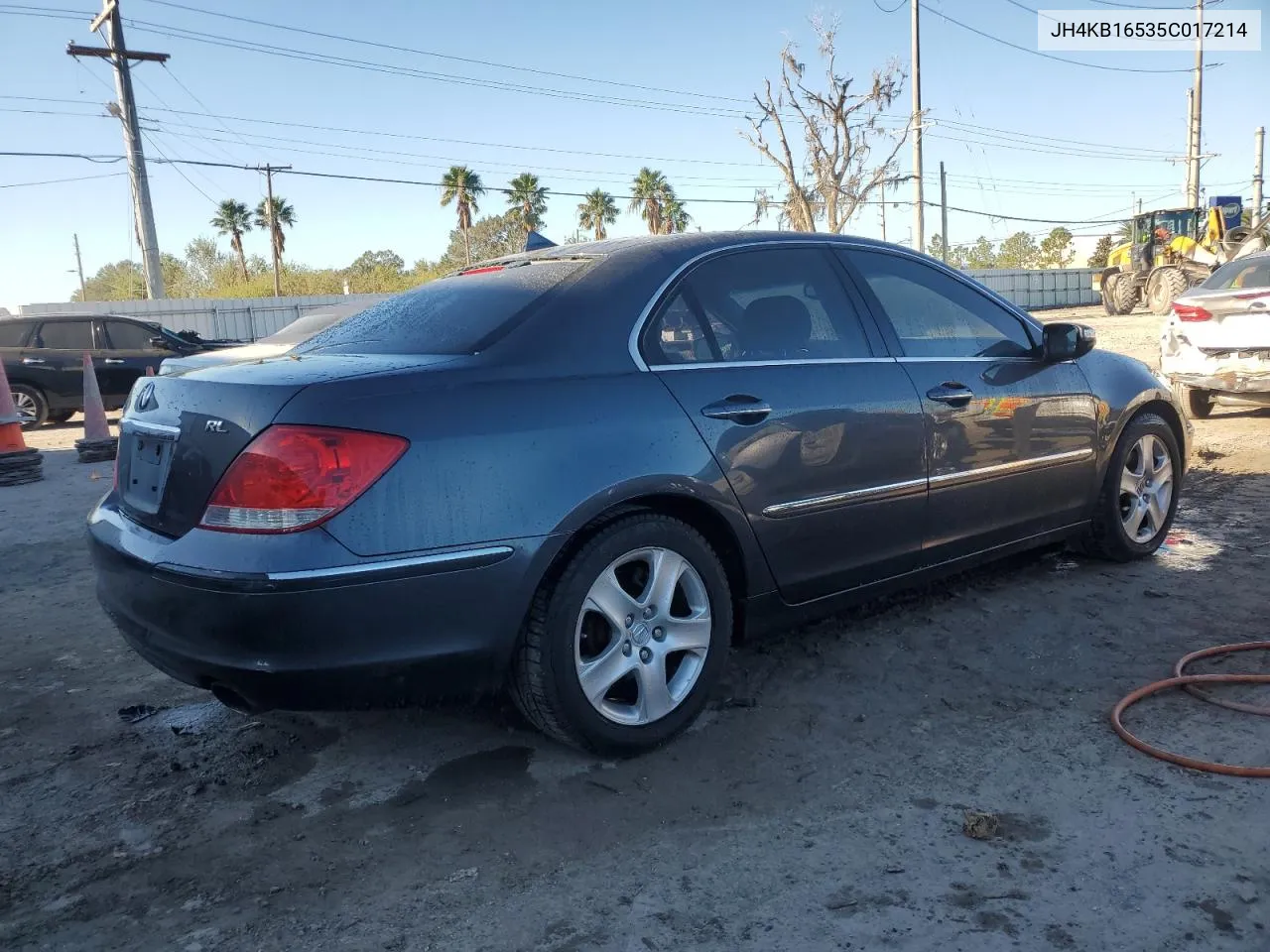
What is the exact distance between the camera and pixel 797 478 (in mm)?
3322

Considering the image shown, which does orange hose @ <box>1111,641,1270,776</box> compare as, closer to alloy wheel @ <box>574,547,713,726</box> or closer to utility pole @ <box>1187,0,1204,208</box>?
alloy wheel @ <box>574,547,713,726</box>

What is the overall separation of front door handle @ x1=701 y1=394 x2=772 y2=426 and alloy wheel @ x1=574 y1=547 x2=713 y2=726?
457 mm

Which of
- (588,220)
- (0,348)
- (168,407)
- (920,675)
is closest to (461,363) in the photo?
(168,407)

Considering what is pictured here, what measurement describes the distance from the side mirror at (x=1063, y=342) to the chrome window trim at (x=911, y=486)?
410 mm

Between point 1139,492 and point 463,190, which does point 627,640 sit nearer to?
point 1139,492

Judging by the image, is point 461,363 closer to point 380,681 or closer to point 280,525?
point 280,525

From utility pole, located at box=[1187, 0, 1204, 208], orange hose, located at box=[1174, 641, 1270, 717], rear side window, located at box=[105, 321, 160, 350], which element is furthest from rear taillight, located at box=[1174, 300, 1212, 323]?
utility pole, located at box=[1187, 0, 1204, 208]

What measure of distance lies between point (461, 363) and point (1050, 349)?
105 inches

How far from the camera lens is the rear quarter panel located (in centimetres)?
257

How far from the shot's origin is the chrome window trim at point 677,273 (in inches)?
121

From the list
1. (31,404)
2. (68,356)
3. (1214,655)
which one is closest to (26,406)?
(31,404)

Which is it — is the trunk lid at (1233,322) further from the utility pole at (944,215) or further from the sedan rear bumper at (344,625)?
the utility pole at (944,215)

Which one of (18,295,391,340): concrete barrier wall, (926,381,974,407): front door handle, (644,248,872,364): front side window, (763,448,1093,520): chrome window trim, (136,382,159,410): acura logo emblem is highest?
(18,295,391,340): concrete barrier wall

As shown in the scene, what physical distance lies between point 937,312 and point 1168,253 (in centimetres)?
2764
